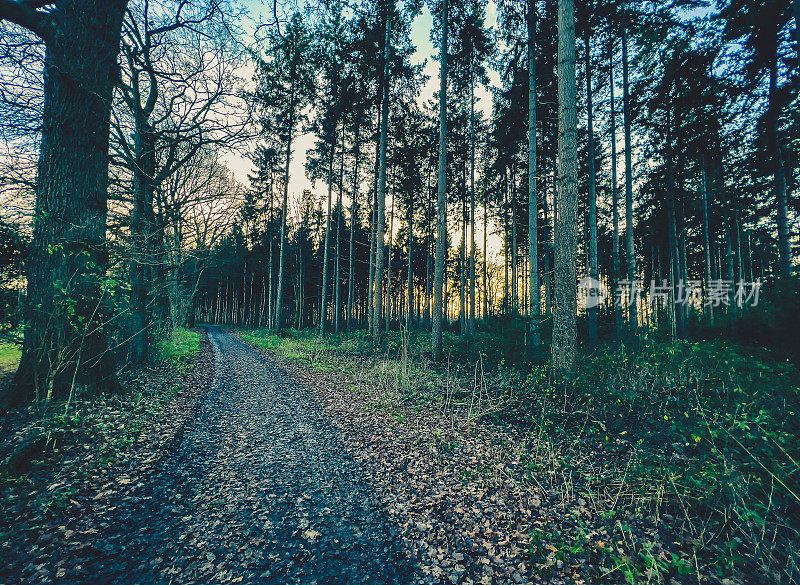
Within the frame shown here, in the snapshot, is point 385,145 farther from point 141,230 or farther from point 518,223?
point 141,230

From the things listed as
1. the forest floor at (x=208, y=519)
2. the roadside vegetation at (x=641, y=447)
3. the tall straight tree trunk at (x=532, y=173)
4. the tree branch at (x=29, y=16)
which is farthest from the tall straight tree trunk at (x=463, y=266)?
the tree branch at (x=29, y=16)

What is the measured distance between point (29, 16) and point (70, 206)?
2.79 meters

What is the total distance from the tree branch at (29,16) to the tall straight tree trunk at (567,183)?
9.01 m

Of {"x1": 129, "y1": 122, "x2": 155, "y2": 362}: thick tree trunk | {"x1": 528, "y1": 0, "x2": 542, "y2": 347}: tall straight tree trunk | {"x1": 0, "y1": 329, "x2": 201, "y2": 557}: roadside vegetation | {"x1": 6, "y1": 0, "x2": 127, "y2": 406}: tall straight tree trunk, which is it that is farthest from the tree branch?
{"x1": 528, "y1": 0, "x2": 542, "y2": 347}: tall straight tree trunk

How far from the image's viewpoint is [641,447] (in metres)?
4.02

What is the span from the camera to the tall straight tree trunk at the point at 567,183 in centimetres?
614

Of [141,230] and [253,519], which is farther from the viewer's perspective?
[141,230]

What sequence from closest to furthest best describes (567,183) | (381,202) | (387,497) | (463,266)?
(387,497) < (567,183) < (381,202) < (463,266)

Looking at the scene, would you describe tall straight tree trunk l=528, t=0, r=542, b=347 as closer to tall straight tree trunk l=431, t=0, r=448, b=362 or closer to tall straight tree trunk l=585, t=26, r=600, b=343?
tall straight tree trunk l=585, t=26, r=600, b=343

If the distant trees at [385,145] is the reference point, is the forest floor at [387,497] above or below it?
below

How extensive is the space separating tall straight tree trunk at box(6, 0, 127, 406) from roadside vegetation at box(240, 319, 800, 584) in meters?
5.32

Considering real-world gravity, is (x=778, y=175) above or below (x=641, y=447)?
above

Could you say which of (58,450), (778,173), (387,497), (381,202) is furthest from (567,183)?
(778,173)

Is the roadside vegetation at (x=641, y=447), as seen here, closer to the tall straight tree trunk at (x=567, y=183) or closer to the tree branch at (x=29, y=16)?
the tall straight tree trunk at (x=567, y=183)
